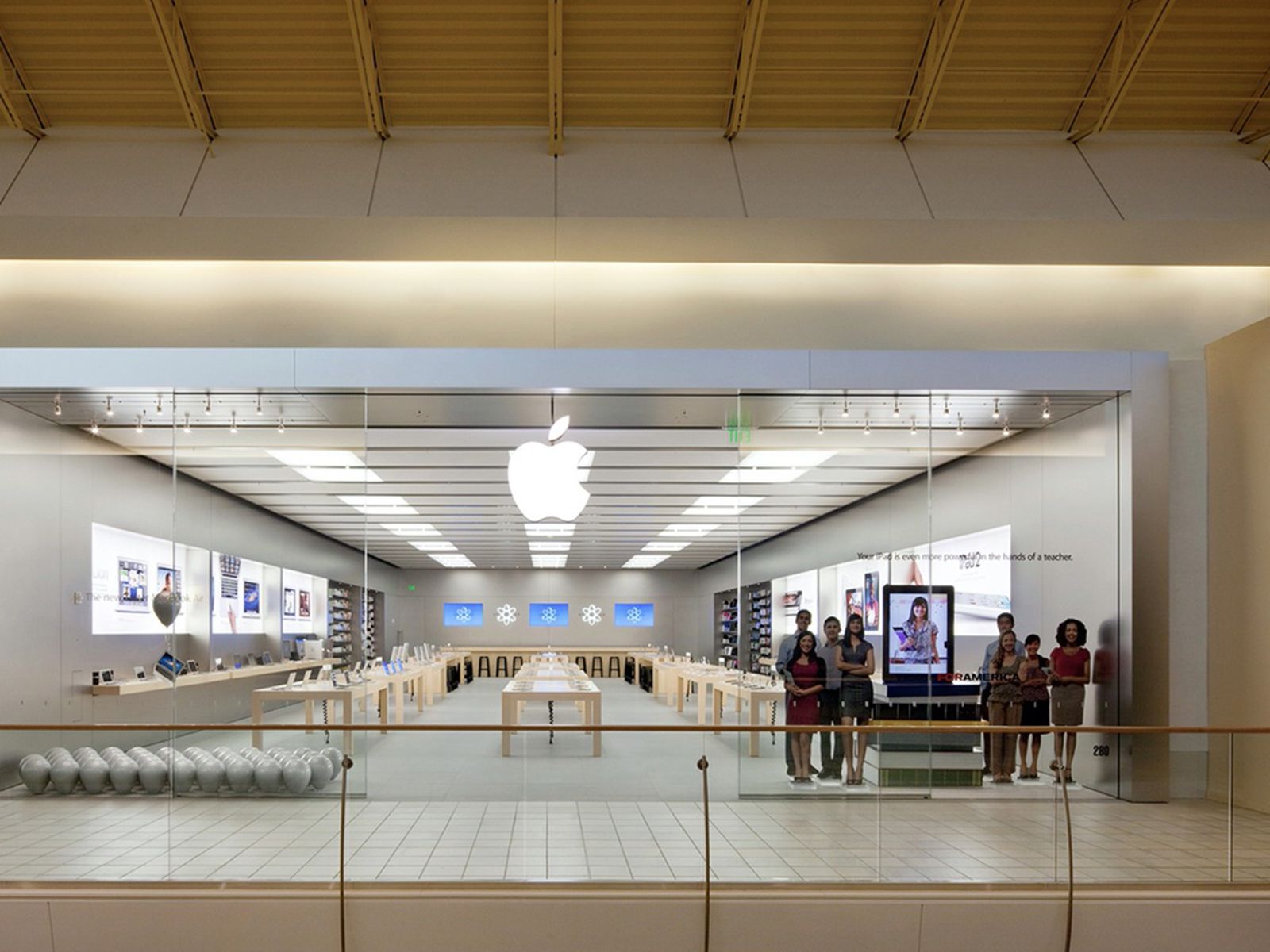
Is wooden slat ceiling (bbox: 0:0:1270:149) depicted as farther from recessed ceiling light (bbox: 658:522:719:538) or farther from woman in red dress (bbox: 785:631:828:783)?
woman in red dress (bbox: 785:631:828:783)

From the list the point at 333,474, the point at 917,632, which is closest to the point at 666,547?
the point at 917,632

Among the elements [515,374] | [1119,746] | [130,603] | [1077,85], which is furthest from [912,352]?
[130,603]

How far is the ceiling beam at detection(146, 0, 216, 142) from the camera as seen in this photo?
8680 mm

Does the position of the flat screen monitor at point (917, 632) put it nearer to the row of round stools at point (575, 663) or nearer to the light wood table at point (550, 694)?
the light wood table at point (550, 694)

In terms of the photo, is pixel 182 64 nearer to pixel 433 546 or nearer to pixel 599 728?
pixel 433 546

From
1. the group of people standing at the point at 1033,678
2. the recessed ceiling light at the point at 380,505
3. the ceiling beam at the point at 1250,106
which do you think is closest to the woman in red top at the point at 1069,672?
the group of people standing at the point at 1033,678

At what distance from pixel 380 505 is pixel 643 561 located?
Result: 11.0ft

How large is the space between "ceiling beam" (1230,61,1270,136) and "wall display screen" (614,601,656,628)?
7.88m

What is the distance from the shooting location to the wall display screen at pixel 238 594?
11734 mm

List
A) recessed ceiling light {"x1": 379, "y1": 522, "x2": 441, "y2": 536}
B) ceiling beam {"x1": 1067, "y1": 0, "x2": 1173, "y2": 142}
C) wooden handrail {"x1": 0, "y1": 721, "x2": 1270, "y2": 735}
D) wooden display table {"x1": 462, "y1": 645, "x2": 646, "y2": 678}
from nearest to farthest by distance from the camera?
wooden handrail {"x1": 0, "y1": 721, "x2": 1270, "y2": 735} < ceiling beam {"x1": 1067, "y1": 0, "x2": 1173, "y2": 142} < recessed ceiling light {"x1": 379, "y1": 522, "x2": 441, "y2": 536} < wooden display table {"x1": 462, "y1": 645, "x2": 646, "y2": 678}

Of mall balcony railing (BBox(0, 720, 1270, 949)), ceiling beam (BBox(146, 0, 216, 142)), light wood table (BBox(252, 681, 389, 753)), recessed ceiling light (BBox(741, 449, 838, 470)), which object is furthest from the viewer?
recessed ceiling light (BBox(741, 449, 838, 470))

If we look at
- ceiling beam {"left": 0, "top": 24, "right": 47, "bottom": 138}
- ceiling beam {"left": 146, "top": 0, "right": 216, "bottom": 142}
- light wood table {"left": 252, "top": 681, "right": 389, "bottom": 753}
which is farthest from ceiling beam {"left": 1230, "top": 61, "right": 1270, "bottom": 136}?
ceiling beam {"left": 0, "top": 24, "right": 47, "bottom": 138}

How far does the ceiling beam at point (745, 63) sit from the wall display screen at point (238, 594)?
21.5ft
